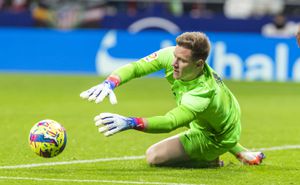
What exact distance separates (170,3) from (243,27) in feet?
11.8

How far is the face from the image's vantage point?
888cm

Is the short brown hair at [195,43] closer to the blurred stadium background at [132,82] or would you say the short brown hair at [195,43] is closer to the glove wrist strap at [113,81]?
the glove wrist strap at [113,81]

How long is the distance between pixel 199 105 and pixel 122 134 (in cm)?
476

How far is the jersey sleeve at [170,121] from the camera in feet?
27.8

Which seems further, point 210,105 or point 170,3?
point 170,3

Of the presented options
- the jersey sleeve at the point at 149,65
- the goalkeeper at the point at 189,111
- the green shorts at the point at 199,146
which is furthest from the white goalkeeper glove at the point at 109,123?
the green shorts at the point at 199,146

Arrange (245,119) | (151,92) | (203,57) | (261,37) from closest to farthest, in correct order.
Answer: (203,57)
(245,119)
(151,92)
(261,37)

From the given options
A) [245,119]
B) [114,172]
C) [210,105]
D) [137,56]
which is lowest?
[137,56]

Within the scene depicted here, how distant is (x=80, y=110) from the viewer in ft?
55.7

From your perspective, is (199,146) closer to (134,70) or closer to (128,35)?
(134,70)

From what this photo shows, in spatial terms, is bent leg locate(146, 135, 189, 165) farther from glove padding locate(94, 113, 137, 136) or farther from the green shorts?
glove padding locate(94, 113, 137, 136)

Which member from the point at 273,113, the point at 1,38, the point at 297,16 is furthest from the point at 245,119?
the point at 297,16

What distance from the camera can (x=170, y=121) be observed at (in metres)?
8.52

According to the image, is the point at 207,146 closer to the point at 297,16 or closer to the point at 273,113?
the point at 273,113
